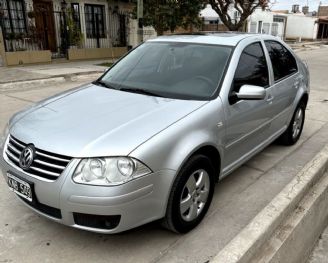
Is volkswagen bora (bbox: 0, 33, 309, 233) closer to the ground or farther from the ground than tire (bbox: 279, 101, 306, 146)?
farther from the ground

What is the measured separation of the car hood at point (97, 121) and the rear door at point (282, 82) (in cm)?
156

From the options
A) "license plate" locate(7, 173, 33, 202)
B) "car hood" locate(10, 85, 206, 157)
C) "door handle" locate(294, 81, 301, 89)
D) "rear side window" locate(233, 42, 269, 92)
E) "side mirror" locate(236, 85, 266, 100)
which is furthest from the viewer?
"door handle" locate(294, 81, 301, 89)

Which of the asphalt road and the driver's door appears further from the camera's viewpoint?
the driver's door

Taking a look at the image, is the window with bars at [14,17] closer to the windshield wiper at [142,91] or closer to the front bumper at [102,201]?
the windshield wiper at [142,91]

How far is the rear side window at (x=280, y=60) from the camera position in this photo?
14.3ft

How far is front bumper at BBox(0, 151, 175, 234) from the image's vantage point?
7.88 ft

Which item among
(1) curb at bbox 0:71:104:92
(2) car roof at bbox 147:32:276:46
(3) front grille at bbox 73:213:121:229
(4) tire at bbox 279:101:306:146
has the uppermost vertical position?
(2) car roof at bbox 147:32:276:46

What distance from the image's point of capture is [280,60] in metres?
4.58

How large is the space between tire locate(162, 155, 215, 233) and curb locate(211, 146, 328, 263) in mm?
391

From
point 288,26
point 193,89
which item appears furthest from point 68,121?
point 288,26

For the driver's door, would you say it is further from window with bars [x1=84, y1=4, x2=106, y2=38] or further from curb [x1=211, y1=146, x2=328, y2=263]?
window with bars [x1=84, y1=4, x2=106, y2=38]

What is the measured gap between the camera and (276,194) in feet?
12.4

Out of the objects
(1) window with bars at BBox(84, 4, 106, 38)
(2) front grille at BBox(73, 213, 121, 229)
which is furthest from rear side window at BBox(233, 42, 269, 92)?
(1) window with bars at BBox(84, 4, 106, 38)

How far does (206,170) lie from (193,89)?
769mm
